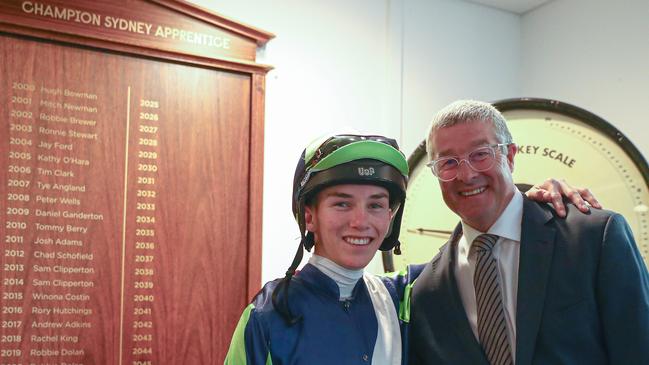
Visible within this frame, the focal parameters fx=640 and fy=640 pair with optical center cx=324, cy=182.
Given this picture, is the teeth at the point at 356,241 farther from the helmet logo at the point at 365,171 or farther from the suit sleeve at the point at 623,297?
the suit sleeve at the point at 623,297

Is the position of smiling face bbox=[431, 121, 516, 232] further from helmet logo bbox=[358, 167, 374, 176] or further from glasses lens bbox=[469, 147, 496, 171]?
helmet logo bbox=[358, 167, 374, 176]

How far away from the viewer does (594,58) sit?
2822 millimetres

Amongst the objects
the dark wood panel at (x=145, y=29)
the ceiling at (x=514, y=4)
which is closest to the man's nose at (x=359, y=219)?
the dark wood panel at (x=145, y=29)

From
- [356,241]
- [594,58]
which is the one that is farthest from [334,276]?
[594,58]

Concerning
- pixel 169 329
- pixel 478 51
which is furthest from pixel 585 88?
pixel 169 329

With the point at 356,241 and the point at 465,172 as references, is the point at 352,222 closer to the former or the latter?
the point at 356,241

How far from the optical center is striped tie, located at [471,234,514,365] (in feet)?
5.06

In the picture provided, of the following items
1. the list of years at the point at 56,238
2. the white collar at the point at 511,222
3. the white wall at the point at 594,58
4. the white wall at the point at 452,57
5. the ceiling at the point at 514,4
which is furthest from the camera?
the ceiling at the point at 514,4

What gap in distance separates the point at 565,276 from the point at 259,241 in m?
1.13

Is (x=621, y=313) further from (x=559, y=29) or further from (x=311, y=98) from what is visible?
(x=559, y=29)

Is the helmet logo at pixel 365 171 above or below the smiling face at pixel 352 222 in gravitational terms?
above

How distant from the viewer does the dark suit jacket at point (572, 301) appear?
144cm

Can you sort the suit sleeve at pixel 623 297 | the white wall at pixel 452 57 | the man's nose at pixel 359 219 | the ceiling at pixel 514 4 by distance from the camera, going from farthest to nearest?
the ceiling at pixel 514 4 < the white wall at pixel 452 57 < the man's nose at pixel 359 219 < the suit sleeve at pixel 623 297

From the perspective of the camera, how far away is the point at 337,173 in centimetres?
152
